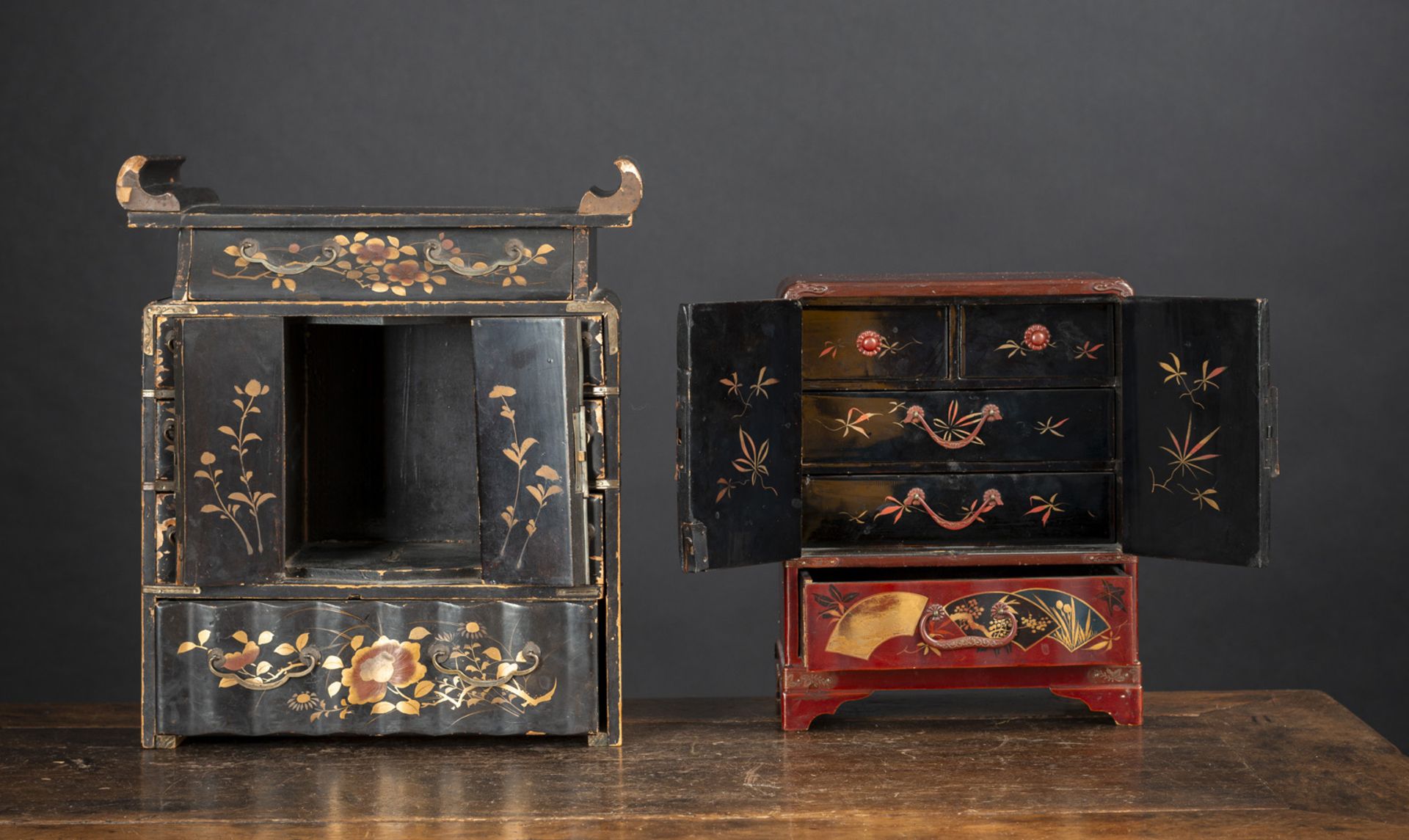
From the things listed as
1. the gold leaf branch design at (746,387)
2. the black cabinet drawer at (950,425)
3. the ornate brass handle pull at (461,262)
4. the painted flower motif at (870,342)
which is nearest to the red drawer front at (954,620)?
the black cabinet drawer at (950,425)

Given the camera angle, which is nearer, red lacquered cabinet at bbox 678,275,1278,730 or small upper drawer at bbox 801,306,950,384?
red lacquered cabinet at bbox 678,275,1278,730

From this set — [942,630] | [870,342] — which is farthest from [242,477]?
[942,630]

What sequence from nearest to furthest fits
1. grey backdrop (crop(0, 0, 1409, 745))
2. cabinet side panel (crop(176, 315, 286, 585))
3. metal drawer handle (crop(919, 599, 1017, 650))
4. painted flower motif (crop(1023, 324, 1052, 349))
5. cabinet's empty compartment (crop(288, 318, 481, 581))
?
1. cabinet side panel (crop(176, 315, 286, 585))
2. metal drawer handle (crop(919, 599, 1017, 650))
3. painted flower motif (crop(1023, 324, 1052, 349))
4. cabinet's empty compartment (crop(288, 318, 481, 581))
5. grey backdrop (crop(0, 0, 1409, 745))

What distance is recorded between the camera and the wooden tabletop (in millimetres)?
3018

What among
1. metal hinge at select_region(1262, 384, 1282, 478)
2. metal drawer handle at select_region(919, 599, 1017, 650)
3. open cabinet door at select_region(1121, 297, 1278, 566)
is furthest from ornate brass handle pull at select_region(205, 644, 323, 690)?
metal hinge at select_region(1262, 384, 1282, 478)

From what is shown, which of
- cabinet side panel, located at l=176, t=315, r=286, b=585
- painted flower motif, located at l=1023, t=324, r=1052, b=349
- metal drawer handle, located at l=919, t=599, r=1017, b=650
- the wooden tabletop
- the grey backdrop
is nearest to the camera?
the wooden tabletop

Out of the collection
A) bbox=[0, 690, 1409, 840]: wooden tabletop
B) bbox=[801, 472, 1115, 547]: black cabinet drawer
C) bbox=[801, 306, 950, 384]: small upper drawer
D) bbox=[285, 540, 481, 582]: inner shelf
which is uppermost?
bbox=[801, 306, 950, 384]: small upper drawer

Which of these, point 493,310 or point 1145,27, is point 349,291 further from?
point 1145,27

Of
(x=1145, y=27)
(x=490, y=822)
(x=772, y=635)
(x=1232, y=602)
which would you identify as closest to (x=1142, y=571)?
(x=1232, y=602)

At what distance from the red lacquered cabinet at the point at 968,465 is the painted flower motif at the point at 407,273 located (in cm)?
54

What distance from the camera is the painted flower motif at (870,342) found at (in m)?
3.59

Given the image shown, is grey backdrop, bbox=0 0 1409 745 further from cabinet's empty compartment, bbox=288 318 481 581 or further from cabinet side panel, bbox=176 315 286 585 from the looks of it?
cabinet side panel, bbox=176 315 286 585

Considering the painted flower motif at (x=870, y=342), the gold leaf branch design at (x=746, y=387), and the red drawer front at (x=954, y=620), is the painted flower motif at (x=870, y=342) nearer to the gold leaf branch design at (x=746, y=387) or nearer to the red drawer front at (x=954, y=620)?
the gold leaf branch design at (x=746, y=387)

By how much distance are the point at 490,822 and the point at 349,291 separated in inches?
42.9
